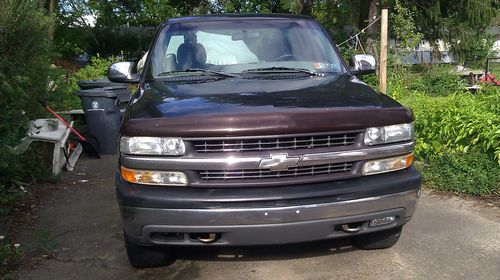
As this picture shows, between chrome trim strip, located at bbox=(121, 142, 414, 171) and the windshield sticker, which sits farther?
the windshield sticker

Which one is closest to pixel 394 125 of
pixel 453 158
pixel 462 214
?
pixel 462 214

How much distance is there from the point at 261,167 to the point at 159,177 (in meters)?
0.62

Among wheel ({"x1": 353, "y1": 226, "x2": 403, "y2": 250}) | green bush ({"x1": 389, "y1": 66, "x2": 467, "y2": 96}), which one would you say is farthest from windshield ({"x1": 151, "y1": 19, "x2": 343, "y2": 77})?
green bush ({"x1": 389, "y1": 66, "x2": 467, "y2": 96})

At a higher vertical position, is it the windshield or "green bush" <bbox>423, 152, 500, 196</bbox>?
the windshield

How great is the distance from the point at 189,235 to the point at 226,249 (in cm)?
89

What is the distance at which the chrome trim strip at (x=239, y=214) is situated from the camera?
3.00m

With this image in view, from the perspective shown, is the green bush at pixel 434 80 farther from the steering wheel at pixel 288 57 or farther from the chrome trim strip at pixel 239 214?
the chrome trim strip at pixel 239 214

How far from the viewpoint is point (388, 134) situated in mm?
3289

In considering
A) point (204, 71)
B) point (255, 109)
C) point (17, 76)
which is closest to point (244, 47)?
point (204, 71)

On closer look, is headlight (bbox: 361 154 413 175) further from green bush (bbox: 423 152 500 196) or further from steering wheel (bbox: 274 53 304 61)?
green bush (bbox: 423 152 500 196)

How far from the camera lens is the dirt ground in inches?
144

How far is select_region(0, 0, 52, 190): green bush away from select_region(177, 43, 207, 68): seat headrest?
5.29 feet

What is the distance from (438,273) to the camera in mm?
3641

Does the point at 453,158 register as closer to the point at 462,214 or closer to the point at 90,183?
the point at 462,214
